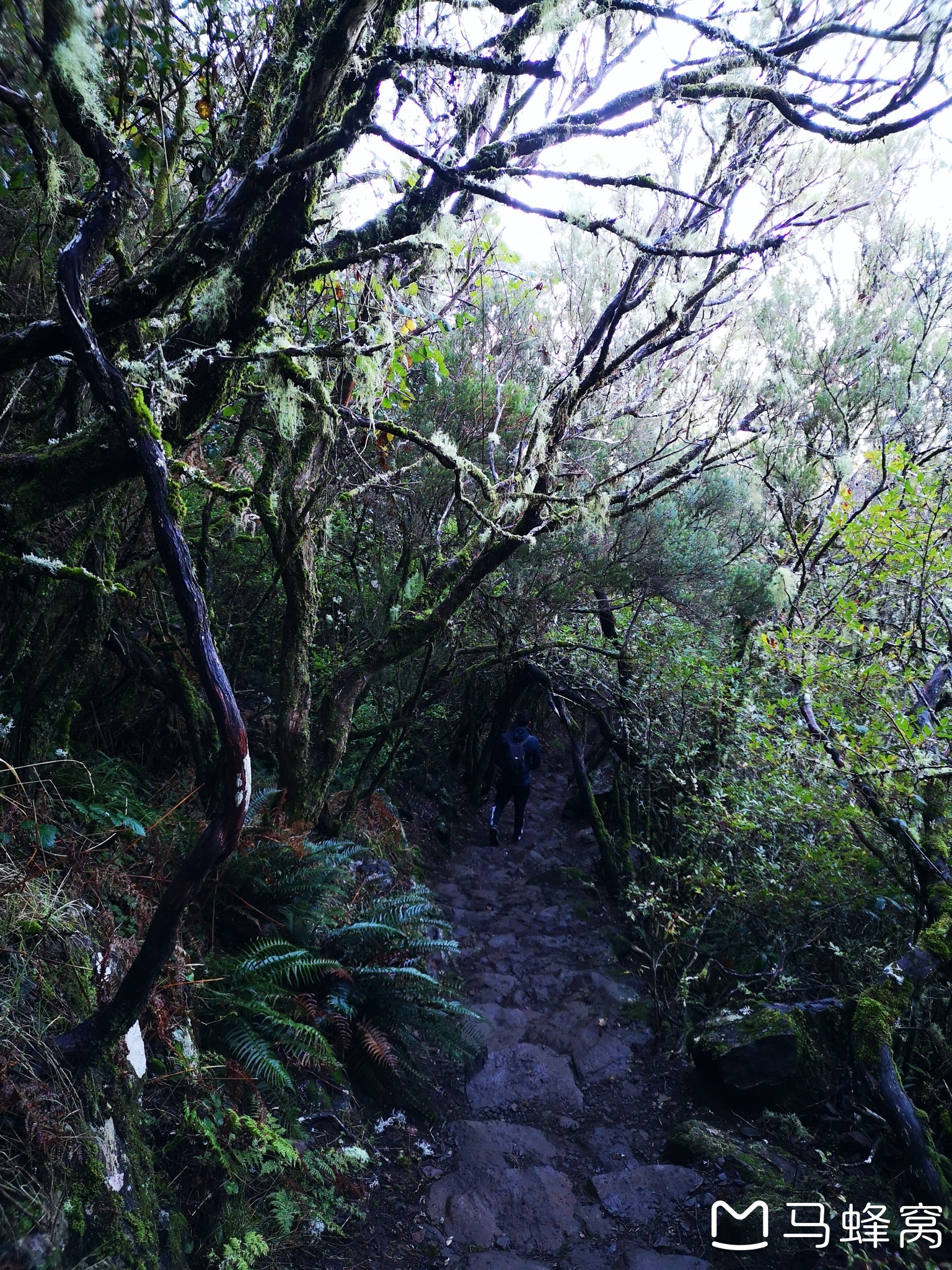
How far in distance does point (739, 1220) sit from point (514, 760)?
6275 mm

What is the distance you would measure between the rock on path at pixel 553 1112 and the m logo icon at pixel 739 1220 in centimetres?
14

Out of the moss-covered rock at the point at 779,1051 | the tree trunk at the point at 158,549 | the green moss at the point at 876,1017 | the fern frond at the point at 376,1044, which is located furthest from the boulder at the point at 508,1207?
the tree trunk at the point at 158,549

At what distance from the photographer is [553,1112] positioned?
473cm

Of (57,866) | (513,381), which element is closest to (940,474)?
(513,381)

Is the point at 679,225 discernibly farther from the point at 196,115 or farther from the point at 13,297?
the point at 13,297

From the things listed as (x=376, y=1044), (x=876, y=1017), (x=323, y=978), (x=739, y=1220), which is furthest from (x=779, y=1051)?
(x=323, y=978)

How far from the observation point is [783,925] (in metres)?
5.16

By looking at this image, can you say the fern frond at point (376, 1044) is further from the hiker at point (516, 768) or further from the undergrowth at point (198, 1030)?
the hiker at point (516, 768)

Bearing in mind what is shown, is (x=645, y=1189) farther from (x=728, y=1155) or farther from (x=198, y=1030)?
(x=198, y=1030)

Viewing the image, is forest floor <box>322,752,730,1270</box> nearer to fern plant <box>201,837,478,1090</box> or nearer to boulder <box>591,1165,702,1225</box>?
boulder <box>591,1165,702,1225</box>


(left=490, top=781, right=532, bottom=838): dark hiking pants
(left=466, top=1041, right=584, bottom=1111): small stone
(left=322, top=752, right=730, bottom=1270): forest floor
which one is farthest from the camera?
(left=490, top=781, right=532, bottom=838): dark hiking pants

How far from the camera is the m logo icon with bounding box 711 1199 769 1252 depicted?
132 inches

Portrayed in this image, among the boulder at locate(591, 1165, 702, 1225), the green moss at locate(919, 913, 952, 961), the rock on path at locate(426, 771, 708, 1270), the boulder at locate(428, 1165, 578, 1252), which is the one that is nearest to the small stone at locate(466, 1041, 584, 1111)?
the rock on path at locate(426, 771, 708, 1270)

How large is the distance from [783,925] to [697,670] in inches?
106
